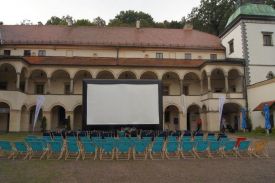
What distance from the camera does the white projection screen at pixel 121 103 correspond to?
2117 cm

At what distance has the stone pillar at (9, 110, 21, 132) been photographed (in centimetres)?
2548

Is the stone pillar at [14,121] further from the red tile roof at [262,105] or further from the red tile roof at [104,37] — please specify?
the red tile roof at [262,105]

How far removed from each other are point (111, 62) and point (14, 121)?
1100cm

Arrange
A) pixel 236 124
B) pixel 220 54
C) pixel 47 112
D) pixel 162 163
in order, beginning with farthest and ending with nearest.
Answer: pixel 220 54 → pixel 236 124 → pixel 47 112 → pixel 162 163

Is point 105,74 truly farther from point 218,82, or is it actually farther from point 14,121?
point 218,82

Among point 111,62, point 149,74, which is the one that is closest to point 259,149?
point 149,74

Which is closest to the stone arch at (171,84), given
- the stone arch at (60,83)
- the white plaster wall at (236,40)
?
the white plaster wall at (236,40)

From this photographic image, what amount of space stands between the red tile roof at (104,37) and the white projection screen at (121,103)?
12242 millimetres

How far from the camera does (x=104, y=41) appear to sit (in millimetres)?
33281

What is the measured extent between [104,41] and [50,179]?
27.3 meters

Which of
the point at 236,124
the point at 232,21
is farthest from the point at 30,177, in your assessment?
the point at 232,21

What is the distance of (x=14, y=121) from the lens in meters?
25.6

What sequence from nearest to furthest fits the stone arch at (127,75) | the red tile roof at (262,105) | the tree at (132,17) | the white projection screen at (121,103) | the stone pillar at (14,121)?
the white projection screen at (121,103) < the red tile roof at (262,105) < the stone pillar at (14,121) < the stone arch at (127,75) < the tree at (132,17)

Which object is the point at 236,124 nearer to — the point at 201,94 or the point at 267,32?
the point at 201,94
